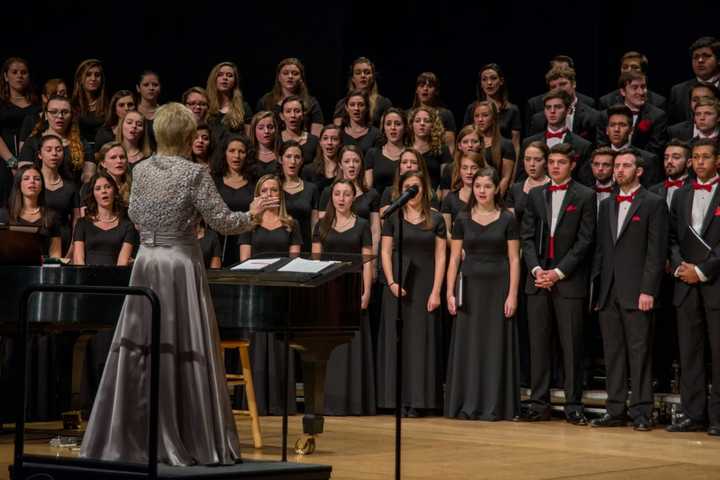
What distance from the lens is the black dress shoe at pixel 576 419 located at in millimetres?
8334

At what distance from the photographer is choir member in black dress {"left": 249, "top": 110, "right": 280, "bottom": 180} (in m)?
9.24

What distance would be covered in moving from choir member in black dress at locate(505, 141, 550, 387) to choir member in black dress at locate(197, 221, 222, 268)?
1.97 metres

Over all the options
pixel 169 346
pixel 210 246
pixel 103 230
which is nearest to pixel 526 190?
pixel 210 246

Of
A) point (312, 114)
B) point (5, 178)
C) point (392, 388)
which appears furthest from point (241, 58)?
point (392, 388)

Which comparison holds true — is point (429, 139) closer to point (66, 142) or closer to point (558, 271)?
point (558, 271)

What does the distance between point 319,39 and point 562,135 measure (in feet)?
11.0

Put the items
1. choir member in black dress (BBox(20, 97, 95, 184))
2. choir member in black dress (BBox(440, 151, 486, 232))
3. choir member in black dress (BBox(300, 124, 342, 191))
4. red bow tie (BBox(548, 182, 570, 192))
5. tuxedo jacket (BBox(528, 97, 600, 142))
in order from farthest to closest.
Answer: choir member in black dress (BBox(300, 124, 342, 191)), tuxedo jacket (BBox(528, 97, 600, 142)), choir member in black dress (BBox(20, 97, 95, 184)), choir member in black dress (BBox(440, 151, 486, 232)), red bow tie (BBox(548, 182, 570, 192))

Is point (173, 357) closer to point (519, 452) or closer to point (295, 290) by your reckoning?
point (295, 290)

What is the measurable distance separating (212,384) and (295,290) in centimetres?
122

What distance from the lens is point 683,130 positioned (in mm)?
8750

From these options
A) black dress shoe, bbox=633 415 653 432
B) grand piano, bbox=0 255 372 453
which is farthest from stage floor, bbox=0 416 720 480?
grand piano, bbox=0 255 372 453

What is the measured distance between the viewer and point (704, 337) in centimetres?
796

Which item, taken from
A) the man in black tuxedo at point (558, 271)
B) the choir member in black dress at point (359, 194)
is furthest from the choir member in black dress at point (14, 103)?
the man in black tuxedo at point (558, 271)

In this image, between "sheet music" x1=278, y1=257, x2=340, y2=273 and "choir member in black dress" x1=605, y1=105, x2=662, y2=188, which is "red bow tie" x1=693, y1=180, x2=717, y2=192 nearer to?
"choir member in black dress" x1=605, y1=105, x2=662, y2=188
